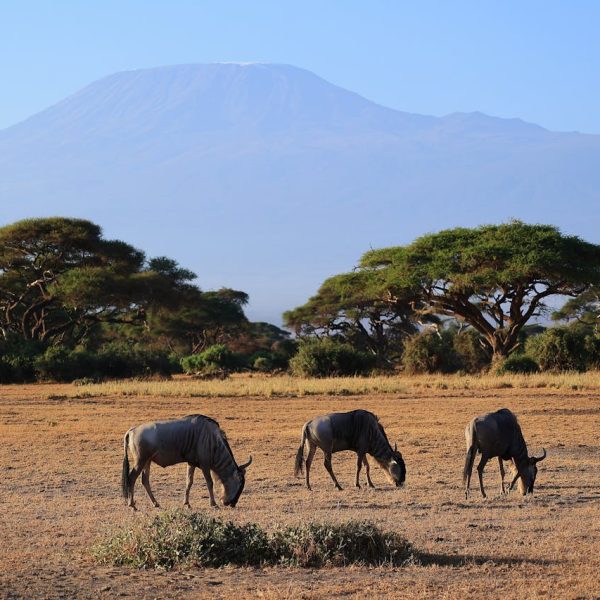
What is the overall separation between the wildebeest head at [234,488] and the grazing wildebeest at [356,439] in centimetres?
155

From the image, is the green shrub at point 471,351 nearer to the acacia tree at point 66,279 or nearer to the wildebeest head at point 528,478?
the acacia tree at point 66,279

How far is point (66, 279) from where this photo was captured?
4353cm

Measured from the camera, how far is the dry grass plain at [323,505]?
28.6 feet

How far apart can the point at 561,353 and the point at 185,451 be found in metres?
26.2

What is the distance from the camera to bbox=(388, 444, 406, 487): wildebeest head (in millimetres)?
13883

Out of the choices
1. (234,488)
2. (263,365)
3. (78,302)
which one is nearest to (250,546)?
(234,488)

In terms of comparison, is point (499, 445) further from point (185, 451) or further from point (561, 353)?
point (561, 353)

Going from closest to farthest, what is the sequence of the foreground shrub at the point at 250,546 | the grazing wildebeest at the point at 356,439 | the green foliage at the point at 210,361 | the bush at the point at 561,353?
the foreground shrub at the point at 250,546
the grazing wildebeest at the point at 356,439
the bush at the point at 561,353
the green foliage at the point at 210,361

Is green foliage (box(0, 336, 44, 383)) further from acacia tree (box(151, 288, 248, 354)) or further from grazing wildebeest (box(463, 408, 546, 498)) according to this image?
grazing wildebeest (box(463, 408, 546, 498))

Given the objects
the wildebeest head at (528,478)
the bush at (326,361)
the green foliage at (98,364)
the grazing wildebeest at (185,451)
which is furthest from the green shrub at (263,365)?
the grazing wildebeest at (185,451)

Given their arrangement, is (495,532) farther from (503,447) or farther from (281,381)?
(281,381)

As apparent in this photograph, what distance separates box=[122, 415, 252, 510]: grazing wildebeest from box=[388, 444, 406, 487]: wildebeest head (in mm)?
2285

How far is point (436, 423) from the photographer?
21.8m

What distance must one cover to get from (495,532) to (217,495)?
3593mm
